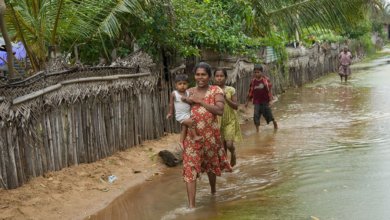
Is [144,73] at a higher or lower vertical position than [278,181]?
higher

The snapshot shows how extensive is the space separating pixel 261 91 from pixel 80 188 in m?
5.20

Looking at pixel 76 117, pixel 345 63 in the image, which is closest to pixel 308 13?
pixel 345 63

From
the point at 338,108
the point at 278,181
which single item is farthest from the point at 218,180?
the point at 338,108

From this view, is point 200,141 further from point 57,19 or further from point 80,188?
point 57,19

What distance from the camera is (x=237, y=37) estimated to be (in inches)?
460

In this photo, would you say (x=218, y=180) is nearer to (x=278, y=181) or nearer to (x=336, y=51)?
(x=278, y=181)

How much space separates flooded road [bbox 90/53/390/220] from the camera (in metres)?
5.27

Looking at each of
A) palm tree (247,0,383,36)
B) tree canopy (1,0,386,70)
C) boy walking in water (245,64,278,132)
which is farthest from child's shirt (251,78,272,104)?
palm tree (247,0,383,36)

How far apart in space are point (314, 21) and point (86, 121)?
9179 millimetres

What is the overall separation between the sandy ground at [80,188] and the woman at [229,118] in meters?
1.20

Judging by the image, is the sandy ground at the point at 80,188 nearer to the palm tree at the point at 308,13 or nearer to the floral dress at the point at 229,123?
the floral dress at the point at 229,123

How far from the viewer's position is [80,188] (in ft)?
20.2

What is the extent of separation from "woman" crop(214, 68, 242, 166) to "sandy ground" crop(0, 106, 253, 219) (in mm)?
1201

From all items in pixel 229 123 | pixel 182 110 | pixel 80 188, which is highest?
pixel 182 110
